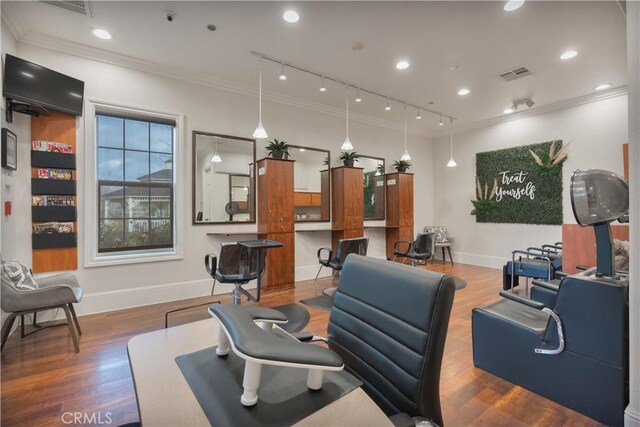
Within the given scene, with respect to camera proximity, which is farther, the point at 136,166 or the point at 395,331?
the point at 136,166

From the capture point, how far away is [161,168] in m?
4.29

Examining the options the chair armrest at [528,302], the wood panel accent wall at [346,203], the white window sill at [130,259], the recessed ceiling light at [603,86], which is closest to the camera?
the chair armrest at [528,302]

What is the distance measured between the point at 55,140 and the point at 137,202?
113cm

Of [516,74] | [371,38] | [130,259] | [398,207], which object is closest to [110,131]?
[130,259]

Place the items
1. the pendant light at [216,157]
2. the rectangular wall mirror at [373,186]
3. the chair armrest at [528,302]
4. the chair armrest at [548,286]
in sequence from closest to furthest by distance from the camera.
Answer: the chair armrest at [528,302], the chair armrest at [548,286], the pendant light at [216,157], the rectangular wall mirror at [373,186]

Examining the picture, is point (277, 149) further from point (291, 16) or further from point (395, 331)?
point (395, 331)

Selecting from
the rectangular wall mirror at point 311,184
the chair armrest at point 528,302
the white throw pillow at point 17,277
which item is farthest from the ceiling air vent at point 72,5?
the chair armrest at point 528,302

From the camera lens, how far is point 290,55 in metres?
3.84

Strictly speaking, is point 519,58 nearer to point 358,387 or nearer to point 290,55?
point 290,55

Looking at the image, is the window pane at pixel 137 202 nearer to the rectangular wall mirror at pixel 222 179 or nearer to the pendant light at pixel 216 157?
the rectangular wall mirror at pixel 222 179

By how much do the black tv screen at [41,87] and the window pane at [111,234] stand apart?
4.71 ft

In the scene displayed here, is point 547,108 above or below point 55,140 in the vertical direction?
above

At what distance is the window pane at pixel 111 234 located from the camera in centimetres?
391

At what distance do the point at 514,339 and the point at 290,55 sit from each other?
3947 millimetres
